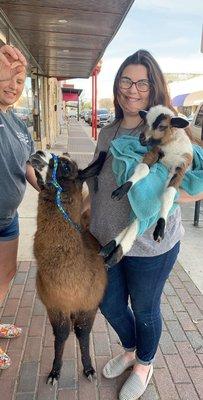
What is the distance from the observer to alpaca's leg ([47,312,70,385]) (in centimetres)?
241

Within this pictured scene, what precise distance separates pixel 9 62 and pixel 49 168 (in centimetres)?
77

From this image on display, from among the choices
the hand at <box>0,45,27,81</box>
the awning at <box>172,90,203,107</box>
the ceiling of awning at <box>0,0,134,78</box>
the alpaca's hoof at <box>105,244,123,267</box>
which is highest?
the ceiling of awning at <box>0,0,134,78</box>

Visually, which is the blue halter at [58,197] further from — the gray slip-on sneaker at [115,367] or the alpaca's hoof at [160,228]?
the gray slip-on sneaker at [115,367]

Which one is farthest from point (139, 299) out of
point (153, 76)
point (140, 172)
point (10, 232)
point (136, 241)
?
point (153, 76)

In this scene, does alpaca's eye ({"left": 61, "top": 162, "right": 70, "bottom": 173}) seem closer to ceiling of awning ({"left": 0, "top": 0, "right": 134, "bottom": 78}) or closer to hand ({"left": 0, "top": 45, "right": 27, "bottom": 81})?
hand ({"left": 0, "top": 45, "right": 27, "bottom": 81})

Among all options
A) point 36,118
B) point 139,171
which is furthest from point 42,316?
point 36,118

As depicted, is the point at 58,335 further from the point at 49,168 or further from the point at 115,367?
the point at 49,168

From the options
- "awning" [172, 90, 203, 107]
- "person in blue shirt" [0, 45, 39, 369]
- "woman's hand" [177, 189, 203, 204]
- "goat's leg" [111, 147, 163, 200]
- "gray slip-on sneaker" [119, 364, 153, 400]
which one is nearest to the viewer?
"goat's leg" [111, 147, 163, 200]

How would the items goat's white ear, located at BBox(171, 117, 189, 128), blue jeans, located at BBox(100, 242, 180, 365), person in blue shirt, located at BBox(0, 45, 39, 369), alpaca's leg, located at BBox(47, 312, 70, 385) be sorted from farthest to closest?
alpaca's leg, located at BBox(47, 312, 70, 385) → person in blue shirt, located at BBox(0, 45, 39, 369) → blue jeans, located at BBox(100, 242, 180, 365) → goat's white ear, located at BBox(171, 117, 189, 128)

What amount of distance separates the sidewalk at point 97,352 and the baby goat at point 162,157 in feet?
2.90

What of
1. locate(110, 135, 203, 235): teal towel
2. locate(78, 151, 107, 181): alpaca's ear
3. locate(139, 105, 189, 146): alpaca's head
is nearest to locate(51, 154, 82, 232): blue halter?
locate(78, 151, 107, 181): alpaca's ear

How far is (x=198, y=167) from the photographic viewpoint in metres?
1.99

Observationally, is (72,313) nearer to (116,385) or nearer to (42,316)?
(116,385)

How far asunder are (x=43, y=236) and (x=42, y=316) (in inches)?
62.1
